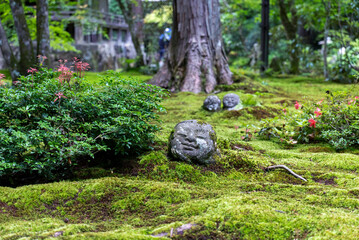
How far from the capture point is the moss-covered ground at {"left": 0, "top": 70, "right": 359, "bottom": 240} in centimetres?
224

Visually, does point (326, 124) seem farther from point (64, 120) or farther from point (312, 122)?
point (64, 120)

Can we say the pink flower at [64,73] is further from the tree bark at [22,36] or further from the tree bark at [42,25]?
the tree bark at [22,36]

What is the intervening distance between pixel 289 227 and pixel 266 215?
183 mm

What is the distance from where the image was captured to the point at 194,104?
7.42 metres

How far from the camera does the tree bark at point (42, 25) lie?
24.5 feet

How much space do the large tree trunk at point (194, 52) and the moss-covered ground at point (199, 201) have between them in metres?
5.01

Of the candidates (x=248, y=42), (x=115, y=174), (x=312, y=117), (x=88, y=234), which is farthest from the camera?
(x=248, y=42)

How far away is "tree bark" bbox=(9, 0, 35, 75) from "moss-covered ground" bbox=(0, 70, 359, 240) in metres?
5.26

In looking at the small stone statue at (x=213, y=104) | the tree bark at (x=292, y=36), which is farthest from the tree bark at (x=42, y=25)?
the tree bark at (x=292, y=36)

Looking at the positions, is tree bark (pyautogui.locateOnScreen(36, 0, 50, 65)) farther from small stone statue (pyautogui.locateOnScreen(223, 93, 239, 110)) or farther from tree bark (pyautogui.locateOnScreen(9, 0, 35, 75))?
small stone statue (pyautogui.locateOnScreen(223, 93, 239, 110))

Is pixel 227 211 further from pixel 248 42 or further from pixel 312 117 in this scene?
pixel 248 42

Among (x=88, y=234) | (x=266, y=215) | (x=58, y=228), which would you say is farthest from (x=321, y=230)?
(x=58, y=228)

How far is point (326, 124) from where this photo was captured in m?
4.70

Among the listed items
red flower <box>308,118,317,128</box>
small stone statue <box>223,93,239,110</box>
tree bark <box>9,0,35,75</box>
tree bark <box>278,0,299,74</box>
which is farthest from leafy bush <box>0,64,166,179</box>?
tree bark <box>278,0,299,74</box>
